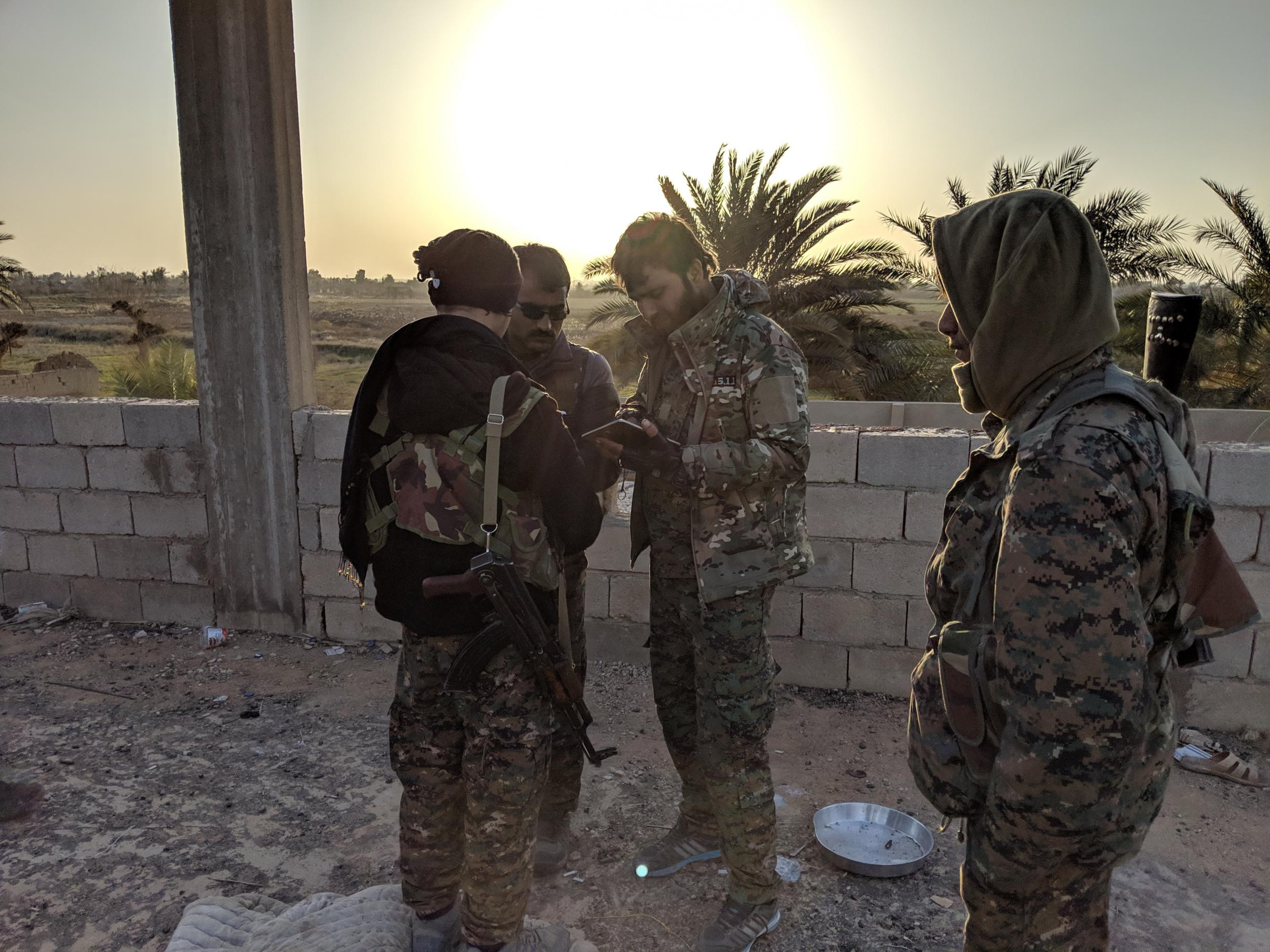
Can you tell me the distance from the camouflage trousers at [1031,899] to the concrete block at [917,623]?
267 cm

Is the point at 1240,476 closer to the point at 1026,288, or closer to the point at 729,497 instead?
the point at 729,497

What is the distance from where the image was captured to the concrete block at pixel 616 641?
444 cm

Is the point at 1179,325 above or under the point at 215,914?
above

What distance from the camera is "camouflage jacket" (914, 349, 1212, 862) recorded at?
3.83 feet

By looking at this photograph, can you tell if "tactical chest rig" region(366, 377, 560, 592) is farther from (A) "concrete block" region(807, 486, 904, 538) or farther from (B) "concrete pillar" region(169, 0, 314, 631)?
(B) "concrete pillar" region(169, 0, 314, 631)

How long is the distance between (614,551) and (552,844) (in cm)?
178

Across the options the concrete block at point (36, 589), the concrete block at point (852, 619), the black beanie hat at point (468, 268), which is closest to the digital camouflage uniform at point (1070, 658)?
the black beanie hat at point (468, 268)

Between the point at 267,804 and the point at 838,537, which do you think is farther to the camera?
the point at 838,537

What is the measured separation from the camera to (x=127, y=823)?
310cm

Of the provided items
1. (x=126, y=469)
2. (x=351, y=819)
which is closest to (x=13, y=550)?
(x=126, y=469)

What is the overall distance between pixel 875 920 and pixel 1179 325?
199 cm

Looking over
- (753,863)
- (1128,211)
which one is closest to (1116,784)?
(753,863)

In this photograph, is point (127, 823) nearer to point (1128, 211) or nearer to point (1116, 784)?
point (1116, 784)

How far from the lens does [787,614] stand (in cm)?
418
